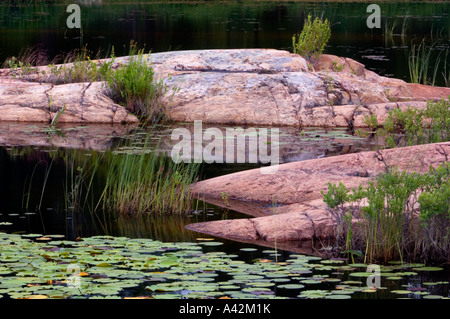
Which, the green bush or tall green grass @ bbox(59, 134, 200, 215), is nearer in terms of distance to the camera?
tall green grass @ bbox(59, 134, 200, 215)

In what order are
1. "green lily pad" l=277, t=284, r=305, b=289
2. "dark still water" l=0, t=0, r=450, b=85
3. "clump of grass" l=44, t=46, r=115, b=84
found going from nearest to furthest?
"green lily pad" l=277, t=284, r=305, b=289 → "clump of grass" l=44, t=46, r=115, b=84 → "dark still water" l=0, t=0, r=450, b=85

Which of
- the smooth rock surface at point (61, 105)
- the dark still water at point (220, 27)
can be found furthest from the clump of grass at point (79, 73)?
the dark still water at point (220, 27)

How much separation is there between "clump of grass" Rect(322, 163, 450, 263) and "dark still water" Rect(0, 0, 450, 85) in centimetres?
1218

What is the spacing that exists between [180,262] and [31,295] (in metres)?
1.35

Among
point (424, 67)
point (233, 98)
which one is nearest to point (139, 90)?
point (233, 98)

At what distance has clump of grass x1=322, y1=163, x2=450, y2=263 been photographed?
7.10 m

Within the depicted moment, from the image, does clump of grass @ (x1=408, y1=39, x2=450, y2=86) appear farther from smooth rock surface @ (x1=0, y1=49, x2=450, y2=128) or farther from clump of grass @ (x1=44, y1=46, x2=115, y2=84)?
clump of grass @ (x1=44, y1=46, x2=115, y2=84)

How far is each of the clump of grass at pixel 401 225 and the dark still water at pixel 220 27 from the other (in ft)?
39.9

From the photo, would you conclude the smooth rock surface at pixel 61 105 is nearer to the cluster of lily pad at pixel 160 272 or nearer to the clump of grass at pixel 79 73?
the clump of grass at pixel 79 73

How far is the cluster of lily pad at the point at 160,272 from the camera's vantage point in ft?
19.6

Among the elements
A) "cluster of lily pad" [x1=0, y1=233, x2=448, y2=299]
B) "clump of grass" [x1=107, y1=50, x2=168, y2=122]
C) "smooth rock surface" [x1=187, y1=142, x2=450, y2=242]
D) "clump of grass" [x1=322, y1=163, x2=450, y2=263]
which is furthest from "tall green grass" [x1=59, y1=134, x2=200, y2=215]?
"clump of grass" [x1=107, y1=50, x2=168, y2=122]

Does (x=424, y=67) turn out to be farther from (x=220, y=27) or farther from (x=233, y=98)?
(x=220, y=27)

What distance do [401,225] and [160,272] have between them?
2.09 meters
